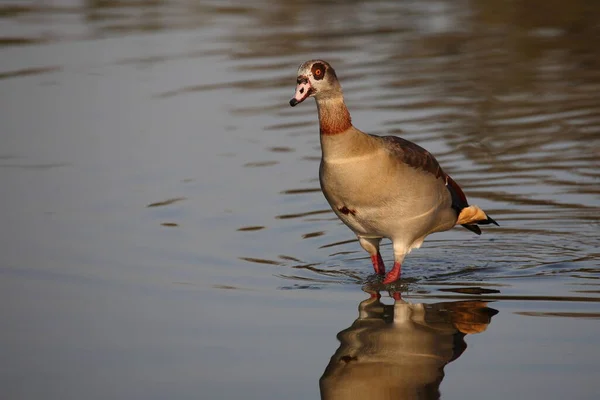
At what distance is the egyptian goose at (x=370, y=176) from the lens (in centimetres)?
841

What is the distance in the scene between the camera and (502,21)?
20453 mm

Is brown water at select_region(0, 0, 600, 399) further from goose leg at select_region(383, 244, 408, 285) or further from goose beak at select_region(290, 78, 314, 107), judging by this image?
goose beak at select_region(290, 78, 314, 107)

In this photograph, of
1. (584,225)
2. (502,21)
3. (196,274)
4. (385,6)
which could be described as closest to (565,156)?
(584,225)

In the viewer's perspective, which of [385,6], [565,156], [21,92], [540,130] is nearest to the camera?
[565,156]

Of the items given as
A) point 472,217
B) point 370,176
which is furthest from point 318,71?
point 472,217

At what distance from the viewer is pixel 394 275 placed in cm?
894

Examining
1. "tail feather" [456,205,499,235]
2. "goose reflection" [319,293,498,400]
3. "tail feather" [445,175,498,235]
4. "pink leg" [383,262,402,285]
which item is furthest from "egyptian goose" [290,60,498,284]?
"goose reflection" [319,293,498,400]

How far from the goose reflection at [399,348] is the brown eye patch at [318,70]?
5.15ft

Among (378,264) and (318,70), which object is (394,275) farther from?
(318,70)

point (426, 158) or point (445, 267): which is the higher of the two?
point (426, 158)

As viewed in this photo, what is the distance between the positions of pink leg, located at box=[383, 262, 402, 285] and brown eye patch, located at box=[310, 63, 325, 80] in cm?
153

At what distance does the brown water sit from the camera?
7148mm

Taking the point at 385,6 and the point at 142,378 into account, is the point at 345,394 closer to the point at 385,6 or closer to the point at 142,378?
the point at 142,378

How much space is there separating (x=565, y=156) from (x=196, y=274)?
4.88 m
